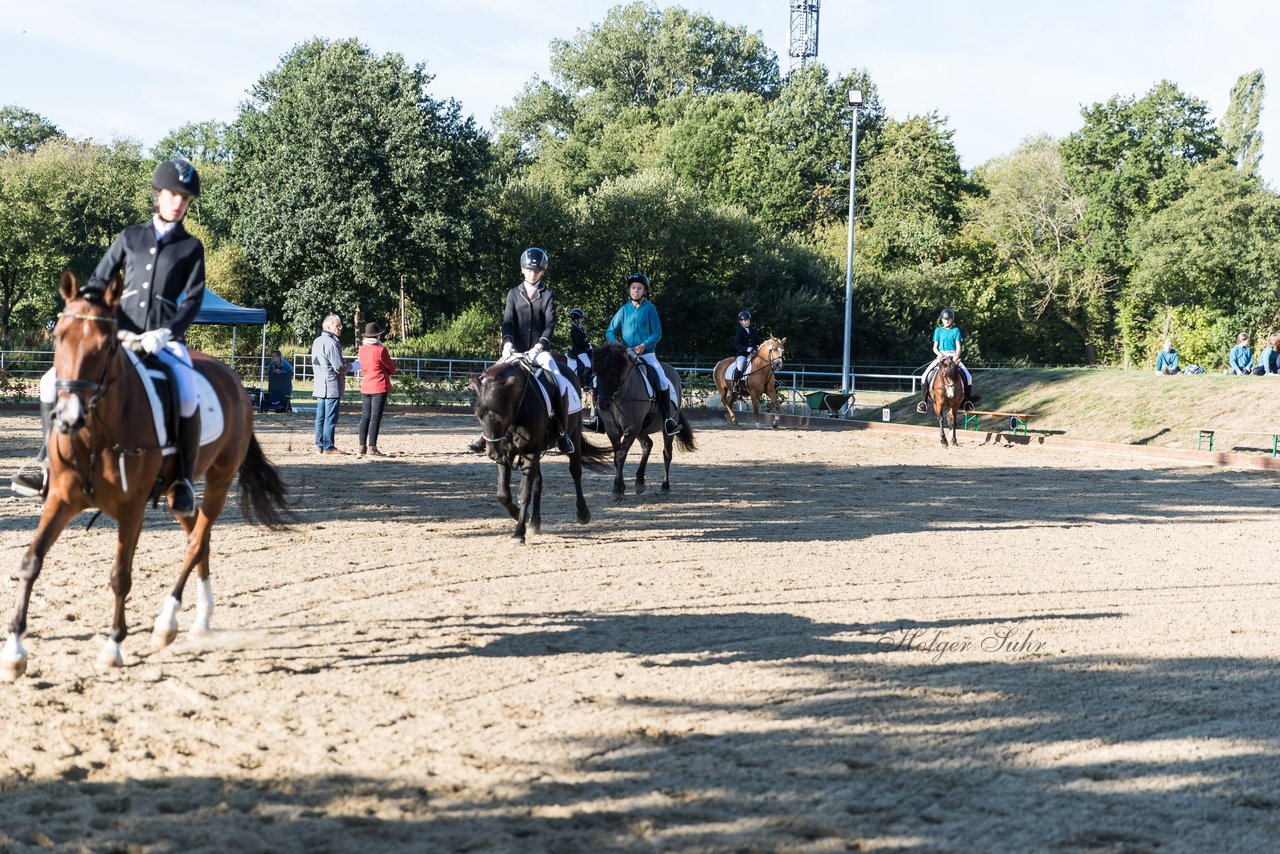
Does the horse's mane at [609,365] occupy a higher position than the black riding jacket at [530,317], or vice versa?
the black riding jacket at [530,317]

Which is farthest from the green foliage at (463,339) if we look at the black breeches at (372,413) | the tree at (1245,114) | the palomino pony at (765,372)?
the tree at (1245,114)

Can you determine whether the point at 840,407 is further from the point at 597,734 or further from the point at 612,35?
the point at 612,35

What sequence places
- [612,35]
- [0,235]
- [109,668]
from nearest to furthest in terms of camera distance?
[109,668] < [0,235] < [612,35]

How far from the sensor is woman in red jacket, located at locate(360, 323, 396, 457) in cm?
1873

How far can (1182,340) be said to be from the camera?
5538 cm

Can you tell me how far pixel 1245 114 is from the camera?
7088 centimetres

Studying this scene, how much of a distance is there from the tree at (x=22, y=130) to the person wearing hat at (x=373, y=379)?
7705 centimetres

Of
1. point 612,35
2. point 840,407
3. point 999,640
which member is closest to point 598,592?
point 999,640

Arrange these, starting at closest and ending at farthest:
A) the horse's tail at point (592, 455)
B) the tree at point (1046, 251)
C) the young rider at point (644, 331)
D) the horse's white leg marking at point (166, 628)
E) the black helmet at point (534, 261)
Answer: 1. the horse's white leg marking at point (166, 628)
2. the black helmet at point (534, 261)
3. the horse's tail at point (592, 455)
4. the young rider at point (644, 331)
5. the tree at point (1046, 251)

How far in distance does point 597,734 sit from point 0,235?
187ft

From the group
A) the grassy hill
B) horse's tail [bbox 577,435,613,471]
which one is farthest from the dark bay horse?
the grassy hill

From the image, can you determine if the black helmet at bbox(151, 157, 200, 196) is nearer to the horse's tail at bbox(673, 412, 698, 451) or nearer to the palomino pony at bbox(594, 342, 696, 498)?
the palomino pony at bbox(594, 342, 696, 498)

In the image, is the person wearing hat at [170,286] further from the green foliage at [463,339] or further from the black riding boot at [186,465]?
the green foliage at [463,339]

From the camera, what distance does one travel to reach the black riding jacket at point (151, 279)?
6.90 metres
